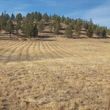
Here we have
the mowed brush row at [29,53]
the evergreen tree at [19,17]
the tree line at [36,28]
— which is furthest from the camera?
the evergreen tree at [19,17]

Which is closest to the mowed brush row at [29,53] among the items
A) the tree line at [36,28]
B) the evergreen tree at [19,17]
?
the tree line at [36,28]

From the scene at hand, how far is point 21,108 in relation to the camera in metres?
10.1

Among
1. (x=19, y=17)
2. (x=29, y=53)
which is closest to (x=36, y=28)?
(x=19, y=17)

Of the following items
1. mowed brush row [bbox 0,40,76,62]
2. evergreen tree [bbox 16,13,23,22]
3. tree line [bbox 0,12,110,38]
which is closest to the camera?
mowed brush row [bbox 0,40,76,62]

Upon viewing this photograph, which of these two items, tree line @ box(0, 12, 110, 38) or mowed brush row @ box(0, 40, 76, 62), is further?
tree line @ box(0, 12, 110, 38)

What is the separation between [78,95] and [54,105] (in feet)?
6.58

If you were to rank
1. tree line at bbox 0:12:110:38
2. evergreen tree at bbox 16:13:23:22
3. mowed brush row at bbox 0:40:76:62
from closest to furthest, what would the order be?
mowed brush row at bbox 0:40:76:62
tree line at bbox 0:12:110:38
evergreen tree at bbox 16:13:23:22

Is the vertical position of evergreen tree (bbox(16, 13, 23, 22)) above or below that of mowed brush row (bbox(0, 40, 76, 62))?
above

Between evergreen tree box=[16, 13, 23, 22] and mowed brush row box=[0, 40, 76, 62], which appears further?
evergreen tree box=[16, 13, 23, 22]

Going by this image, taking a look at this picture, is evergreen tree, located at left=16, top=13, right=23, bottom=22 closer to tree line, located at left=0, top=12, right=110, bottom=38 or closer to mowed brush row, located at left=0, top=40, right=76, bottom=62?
tree line, located at left=0, top=12, right=110, bottom=38

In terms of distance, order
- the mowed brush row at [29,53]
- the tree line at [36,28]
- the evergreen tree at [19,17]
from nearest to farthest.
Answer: the mowed brush row at [29,53], the tree line at [36,28], the evergreen tree at [19,17]

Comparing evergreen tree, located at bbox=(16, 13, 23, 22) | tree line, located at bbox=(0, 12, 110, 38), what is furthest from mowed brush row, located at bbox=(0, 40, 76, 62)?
evergreen tree, located at bbox=(16, 13, 23, 22)

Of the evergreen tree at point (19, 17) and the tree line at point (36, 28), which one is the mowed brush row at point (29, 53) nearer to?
the tree line at point (36, 28)

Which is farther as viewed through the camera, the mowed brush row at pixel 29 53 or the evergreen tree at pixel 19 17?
the evergreen tree at pixel 19 17
